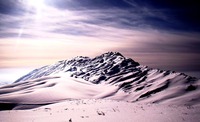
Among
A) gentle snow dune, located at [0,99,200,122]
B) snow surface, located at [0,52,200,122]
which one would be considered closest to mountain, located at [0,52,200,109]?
snow surface, located at [0,52,200,122]

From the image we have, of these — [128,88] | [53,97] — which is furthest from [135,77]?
[53,97]

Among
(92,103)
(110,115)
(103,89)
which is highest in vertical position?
(110,115)

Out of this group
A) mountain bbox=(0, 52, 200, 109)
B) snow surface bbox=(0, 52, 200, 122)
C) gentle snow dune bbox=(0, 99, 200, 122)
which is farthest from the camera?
mountain bbox=(0, 52, 200, 109)

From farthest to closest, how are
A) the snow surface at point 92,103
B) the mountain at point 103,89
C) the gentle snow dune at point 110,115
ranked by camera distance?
the mountain at point 103,89 < the snow surface at point 92,103 < the gentle snow dune at point 110,115

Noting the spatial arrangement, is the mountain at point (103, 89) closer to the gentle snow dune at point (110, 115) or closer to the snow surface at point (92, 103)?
the snow surface at point (92, 103)

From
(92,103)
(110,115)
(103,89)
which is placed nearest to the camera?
(110,115)

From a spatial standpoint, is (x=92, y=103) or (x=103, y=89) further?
(x=103, y=89)

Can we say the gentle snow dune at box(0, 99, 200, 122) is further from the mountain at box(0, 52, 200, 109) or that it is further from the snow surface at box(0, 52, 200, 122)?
the mountain at box(0, 52, 200, 109)

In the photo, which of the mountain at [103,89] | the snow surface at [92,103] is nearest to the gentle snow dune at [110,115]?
the snow surface at [92,103]

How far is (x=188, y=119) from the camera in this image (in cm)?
1561

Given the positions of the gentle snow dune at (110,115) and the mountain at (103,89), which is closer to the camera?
the gentle snow dune at (110,115)

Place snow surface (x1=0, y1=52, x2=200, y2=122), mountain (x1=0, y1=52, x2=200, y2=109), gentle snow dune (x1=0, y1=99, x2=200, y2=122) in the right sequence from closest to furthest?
gentle snow dune (x1=0, y1=99, x2=200, y2=122)
snow surface (x1=0, y1=52, x2=200, y2=122)
mountain (x1=0, y1=52, x2=200, y2=109)

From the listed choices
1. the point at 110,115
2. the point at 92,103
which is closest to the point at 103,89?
the point at 92,103

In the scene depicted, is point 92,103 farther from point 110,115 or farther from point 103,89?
point 103,89
